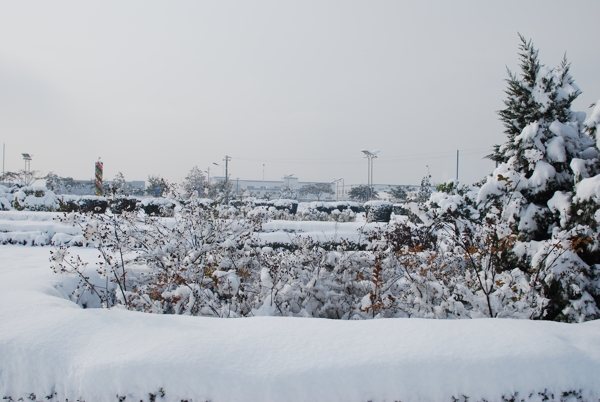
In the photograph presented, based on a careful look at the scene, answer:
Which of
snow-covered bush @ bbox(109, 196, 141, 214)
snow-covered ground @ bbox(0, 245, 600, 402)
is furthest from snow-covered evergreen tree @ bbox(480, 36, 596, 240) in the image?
snow-covered bush @ bbox(109, 196, 141, 214)

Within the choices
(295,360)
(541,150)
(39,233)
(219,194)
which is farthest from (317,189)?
(295,360)

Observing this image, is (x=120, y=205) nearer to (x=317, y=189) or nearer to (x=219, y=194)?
(x=219, y=194)

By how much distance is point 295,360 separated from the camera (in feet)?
7.96

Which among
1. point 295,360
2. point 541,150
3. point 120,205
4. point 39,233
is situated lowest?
point 39,233

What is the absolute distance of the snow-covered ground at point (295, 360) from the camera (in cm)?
232

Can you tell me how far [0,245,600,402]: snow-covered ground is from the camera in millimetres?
2316

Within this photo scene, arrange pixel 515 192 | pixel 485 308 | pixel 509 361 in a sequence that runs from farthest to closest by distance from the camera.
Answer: pixel 515 192
pixel 485 308
pixel 509 361

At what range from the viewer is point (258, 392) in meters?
2.28

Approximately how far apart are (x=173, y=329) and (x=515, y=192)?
148 inches

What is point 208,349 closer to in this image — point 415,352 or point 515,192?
point 415,352

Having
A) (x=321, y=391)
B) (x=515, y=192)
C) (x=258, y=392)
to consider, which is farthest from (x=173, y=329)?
(x=515, y=192)

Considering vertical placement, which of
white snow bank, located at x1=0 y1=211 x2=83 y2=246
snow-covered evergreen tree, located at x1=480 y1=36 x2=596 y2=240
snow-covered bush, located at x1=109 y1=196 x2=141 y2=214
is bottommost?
white snow bank, located at x1=0 y1=211 x2=83 y2=246

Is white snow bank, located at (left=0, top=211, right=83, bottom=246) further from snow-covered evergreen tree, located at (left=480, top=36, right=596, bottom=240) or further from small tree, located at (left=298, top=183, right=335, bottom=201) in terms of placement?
small tree, located at (left=298, top=183, right=335, bottom=201)

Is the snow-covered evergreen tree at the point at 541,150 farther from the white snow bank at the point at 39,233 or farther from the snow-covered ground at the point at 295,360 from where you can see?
the white snow bank at the point at 39,233
